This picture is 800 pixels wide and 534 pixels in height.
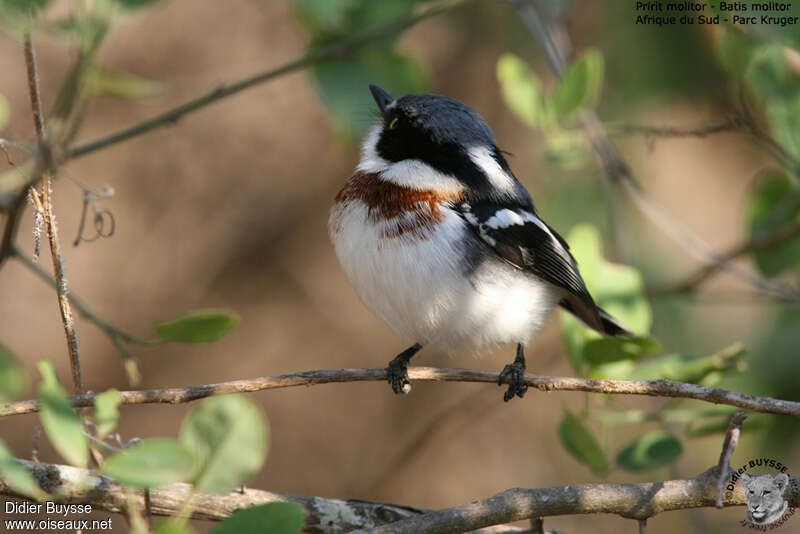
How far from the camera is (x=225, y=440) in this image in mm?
1138

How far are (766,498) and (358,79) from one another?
6.39ft

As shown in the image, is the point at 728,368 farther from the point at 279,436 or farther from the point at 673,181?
the point at 673,181

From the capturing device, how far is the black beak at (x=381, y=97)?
2912mm

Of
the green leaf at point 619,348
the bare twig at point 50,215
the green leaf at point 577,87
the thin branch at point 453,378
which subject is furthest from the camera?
the green leaf at point 577,87

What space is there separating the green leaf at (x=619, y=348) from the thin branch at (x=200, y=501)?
1.92 feet

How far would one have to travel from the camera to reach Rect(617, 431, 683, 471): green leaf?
2.32m

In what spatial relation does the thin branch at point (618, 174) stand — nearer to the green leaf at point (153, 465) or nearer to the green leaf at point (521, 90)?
the green leaf at point (521, 90)

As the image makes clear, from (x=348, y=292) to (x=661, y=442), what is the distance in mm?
3386

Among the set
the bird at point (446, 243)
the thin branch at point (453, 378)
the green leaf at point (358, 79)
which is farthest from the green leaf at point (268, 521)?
the green leaf at point (358, 79)

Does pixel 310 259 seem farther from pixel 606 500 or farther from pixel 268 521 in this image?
pixel 268 521

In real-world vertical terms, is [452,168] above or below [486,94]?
below

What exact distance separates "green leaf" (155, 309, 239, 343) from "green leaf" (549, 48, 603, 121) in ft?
5.44

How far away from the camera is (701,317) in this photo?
Answer: 17.7ft

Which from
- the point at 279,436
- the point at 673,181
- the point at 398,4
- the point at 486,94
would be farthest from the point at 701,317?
the point at 398,4
